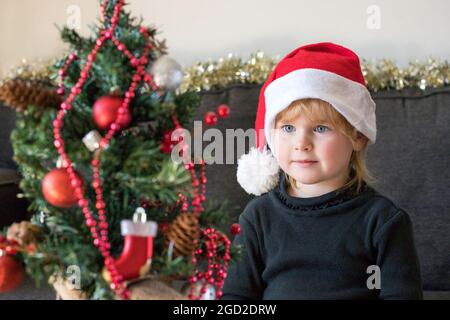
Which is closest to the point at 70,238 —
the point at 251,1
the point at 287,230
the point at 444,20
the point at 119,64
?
the point at 119,64

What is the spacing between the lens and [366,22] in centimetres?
148

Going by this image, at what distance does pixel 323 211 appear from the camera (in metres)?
0.94

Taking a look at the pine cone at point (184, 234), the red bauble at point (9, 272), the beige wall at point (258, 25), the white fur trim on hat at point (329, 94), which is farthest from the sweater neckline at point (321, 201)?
the beige wall at point (258, 25)

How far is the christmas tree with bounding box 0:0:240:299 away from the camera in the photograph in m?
0.56

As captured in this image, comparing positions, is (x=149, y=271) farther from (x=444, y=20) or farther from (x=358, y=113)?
(x=444, y=20)

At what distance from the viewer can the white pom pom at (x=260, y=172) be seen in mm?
1012

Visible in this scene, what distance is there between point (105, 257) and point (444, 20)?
4.10 feet

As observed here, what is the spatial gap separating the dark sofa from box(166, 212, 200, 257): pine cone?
0.67m

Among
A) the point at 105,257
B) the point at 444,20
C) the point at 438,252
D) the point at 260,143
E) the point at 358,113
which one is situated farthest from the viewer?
the point at 444,20

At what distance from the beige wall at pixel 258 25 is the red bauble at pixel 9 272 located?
1.06 m

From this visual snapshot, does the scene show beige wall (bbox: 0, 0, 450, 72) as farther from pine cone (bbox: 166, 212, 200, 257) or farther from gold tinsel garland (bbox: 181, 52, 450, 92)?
pine cone (bbox: 166, 212, 200, 257)

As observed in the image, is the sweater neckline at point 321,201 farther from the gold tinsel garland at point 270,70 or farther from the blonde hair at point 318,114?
the gold tinsel garland at point 270,70

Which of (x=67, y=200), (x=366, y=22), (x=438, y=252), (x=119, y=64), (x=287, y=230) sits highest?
(x=366, y=22)

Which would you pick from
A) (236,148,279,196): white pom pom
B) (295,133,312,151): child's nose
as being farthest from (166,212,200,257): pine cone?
(236,148,279,196): white pom pom
